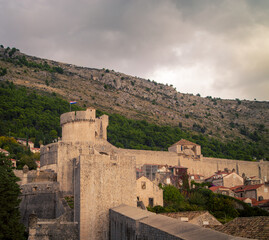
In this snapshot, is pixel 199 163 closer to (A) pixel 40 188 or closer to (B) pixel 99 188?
(A) pixel 40 188

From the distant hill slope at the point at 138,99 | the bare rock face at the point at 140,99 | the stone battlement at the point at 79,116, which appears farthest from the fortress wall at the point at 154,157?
the bare rock face at the point at 140,99

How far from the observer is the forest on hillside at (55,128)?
80062 millimetres

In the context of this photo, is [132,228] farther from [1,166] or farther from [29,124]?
[29,124]

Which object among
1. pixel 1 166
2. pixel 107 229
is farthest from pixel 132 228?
pixel 1 166

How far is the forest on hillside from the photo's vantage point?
Answer: 80.1 metres

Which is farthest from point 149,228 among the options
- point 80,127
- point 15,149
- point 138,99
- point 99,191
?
point 138,99

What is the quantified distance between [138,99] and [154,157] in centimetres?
7703

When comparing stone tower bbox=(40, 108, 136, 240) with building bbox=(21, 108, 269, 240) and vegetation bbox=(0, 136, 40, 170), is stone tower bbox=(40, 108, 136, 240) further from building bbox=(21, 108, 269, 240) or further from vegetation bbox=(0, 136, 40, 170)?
vegetation bbox=(0, 136, 40, 170)

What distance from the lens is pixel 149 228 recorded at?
15.2 meters

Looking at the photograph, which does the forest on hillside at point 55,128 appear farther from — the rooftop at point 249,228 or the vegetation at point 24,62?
the rooftop at point 249,228

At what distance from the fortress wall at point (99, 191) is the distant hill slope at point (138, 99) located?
88.1 metres

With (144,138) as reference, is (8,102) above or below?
above

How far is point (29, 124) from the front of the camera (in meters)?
82.4

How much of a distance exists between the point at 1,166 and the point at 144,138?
63579mm
